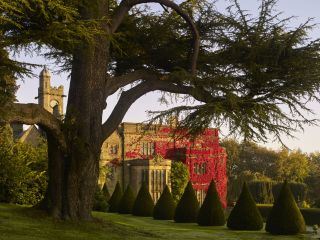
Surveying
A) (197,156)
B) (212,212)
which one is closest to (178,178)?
(197,156)

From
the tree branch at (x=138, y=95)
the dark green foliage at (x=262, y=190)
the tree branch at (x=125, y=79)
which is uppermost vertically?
the tree branch at (x=125, y=79)

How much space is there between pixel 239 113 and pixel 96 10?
14.5 feet

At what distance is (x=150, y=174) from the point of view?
1467 inches

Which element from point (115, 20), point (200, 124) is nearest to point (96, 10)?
point (115, 20)

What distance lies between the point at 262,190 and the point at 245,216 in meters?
25.0

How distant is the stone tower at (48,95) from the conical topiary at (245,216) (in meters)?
28.4

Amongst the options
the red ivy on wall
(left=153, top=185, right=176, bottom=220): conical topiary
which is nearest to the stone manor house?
the red ivy on wall

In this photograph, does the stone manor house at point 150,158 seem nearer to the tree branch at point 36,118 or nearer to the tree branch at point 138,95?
the tree branch at point 138,95

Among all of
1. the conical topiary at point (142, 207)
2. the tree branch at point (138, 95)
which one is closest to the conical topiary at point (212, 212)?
the conical topiary at point (142, 207)

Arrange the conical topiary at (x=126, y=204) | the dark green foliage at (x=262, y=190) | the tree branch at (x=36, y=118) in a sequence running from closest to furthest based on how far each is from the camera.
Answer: the tree branch at (x=36, y=118), the conical topiary at (x=126, y=204), the dark green foliage at (x=262, y=190)

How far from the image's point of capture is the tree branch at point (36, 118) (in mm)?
11523

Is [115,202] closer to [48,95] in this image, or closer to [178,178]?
[178,178]

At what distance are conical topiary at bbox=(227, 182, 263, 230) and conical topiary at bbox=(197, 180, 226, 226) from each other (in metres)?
1.32

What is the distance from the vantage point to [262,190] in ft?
144
